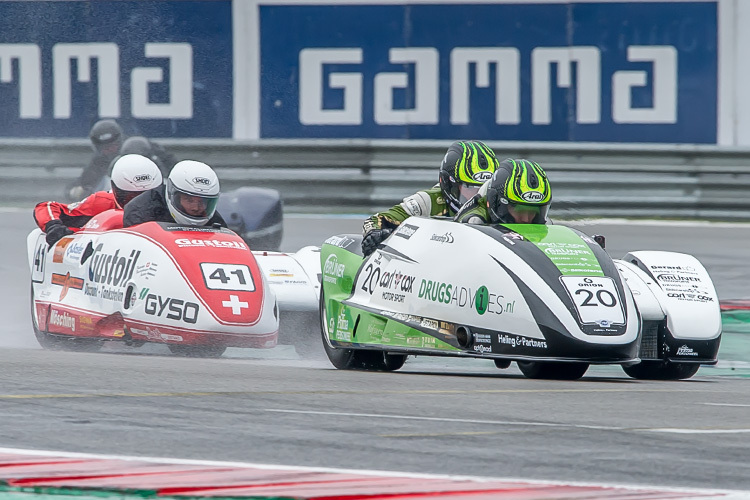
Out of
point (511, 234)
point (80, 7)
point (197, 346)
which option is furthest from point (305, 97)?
point (511, 234)

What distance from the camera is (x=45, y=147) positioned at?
602 inches

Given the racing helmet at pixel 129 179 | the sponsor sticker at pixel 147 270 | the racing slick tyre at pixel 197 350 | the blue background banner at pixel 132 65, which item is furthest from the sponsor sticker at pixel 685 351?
the blue background banner at pixel 132 65

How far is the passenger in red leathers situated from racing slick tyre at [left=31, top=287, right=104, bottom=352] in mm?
606

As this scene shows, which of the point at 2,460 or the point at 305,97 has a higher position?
the point at 305,97

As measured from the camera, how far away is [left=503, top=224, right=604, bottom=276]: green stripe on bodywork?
6945 millimetres

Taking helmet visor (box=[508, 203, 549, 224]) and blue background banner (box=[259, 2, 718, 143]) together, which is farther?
blue background banner (box=[259, 2, 718, 143])

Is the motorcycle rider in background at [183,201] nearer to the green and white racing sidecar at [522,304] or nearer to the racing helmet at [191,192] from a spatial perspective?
the racing helmet at [191,192]

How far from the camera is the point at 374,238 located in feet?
26.6

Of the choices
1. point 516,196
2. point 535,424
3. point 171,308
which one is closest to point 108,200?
point 171,308

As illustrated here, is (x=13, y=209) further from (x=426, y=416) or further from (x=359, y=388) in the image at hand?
(x=426, y=416)

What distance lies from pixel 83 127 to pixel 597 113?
18.0 ft

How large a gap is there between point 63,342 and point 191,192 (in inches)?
54.7

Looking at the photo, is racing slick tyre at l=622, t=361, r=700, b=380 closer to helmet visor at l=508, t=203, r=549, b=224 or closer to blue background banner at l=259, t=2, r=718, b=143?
helmet visor at l=508, t=203, r=549, b=224

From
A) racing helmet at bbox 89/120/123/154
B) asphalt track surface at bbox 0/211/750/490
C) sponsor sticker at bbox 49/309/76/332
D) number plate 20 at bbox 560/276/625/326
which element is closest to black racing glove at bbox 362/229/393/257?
asphalt track surface at bbox 0/211/750/490
